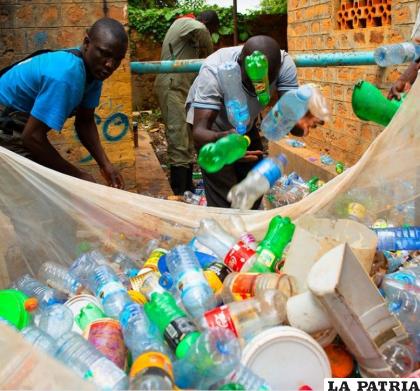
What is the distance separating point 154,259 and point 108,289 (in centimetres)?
38

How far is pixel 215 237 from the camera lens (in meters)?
2.45

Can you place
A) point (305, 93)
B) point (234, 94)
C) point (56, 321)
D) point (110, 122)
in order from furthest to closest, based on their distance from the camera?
point (110, 122) < point (234, 94) < point (305, 93) < point (56, 321)

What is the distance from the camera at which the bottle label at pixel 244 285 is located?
1952 millimetres

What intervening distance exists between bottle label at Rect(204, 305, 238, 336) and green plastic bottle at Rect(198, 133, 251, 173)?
1.22 m

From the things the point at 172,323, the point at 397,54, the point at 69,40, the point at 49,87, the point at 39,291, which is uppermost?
the point at 69,40

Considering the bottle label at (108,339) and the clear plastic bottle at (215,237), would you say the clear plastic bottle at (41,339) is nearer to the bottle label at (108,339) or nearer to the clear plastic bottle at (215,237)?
the bottle label at (108,339)

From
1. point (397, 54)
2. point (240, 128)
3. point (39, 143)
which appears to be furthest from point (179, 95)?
point (39, 143)

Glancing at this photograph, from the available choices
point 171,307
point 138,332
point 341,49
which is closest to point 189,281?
point 171,307

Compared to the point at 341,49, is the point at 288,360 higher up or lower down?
lower down

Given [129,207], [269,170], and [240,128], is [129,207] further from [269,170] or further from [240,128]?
[240,128]

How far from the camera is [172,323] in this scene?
175 centimetres

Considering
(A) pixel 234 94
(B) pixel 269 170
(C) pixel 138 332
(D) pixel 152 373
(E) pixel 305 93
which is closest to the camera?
(D) pixel 152 373

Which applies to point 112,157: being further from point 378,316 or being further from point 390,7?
point 378,316

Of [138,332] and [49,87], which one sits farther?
[49,87]
